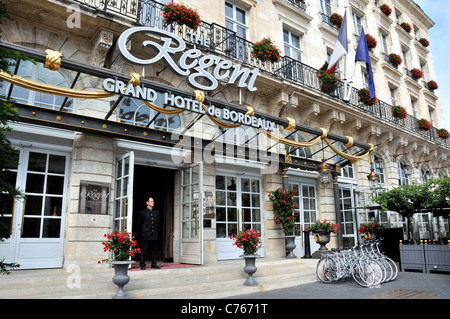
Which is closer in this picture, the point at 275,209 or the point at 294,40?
the point at 275,209

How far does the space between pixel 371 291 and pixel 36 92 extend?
26.7ft

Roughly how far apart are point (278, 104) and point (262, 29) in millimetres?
3119

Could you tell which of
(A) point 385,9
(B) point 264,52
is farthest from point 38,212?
(A) point 385,9

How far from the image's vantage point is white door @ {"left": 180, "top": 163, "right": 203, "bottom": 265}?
8125 millimetres

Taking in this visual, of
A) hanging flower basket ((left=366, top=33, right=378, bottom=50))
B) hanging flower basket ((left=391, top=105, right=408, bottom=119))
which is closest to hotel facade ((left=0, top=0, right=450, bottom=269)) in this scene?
hanging flower basket ((left=391, top=105, right=408, bottom=119))

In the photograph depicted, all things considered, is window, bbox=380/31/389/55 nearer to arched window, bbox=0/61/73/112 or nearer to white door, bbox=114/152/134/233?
white door, bbox=114/152/134/233

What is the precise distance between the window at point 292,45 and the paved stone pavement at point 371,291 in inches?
356

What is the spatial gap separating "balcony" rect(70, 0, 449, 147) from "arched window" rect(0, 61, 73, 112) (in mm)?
1796

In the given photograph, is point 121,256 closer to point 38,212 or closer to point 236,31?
point 38,212

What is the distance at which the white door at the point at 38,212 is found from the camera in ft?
22.0
